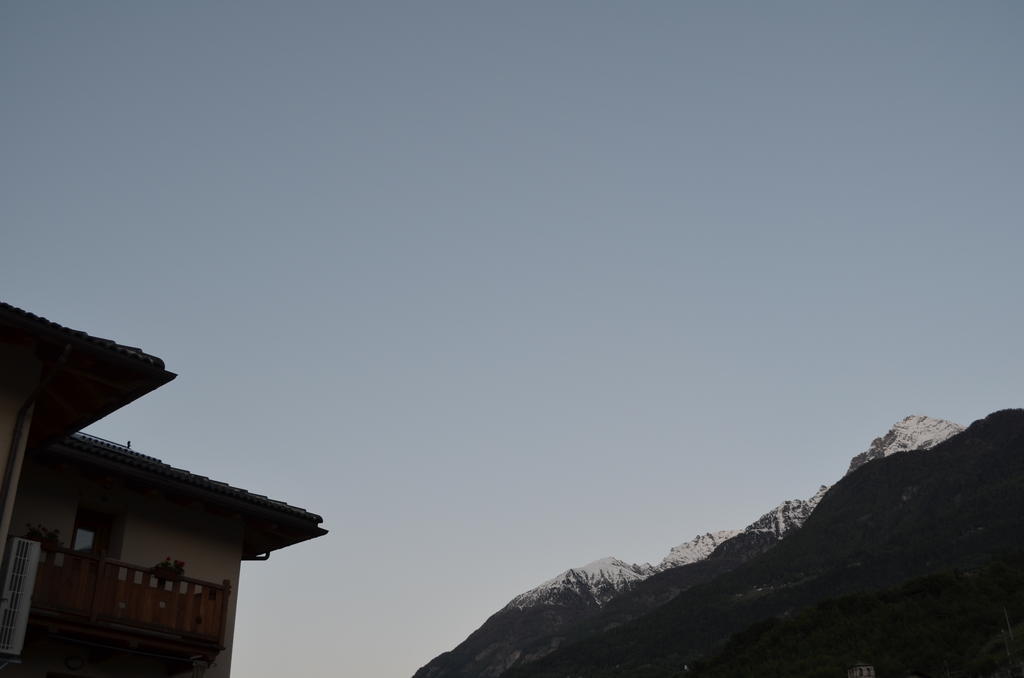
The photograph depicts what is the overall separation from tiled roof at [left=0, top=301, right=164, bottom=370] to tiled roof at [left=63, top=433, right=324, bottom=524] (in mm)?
4524

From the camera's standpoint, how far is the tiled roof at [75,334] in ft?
43.2

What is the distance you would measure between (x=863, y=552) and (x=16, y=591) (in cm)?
16057

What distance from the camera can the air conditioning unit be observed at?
13.8 metres

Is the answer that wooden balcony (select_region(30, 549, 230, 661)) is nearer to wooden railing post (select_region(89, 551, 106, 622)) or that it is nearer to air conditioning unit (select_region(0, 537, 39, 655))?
wooden railing post (select_region(89, 551, 106, 622))

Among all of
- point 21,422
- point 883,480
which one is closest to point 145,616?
point 21,422

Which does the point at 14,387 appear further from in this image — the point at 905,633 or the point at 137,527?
the point at 905,633

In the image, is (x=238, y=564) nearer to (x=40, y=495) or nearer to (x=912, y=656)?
(x=40, y=495)

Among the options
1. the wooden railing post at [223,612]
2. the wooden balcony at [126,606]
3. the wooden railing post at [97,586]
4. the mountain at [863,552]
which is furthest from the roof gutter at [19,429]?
the mountain at [863,552]

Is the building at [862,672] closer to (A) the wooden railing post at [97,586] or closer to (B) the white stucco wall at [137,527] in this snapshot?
(B) the white stucco wall at [137,527]

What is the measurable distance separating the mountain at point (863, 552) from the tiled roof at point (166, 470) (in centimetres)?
11452

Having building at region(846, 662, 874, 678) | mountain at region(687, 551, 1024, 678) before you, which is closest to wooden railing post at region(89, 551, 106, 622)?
building at region(846, 662, 874, 678)

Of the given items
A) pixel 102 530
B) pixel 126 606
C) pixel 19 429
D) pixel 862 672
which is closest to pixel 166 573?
pixel 126 606

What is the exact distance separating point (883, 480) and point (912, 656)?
124899 millimetres

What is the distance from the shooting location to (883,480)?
647ft
